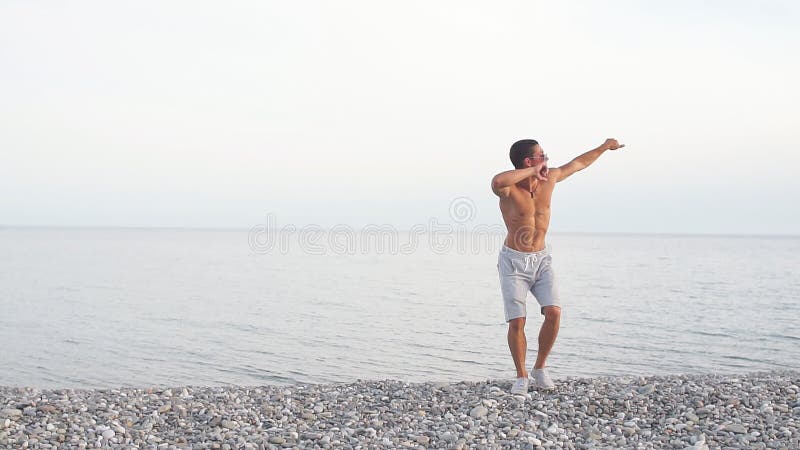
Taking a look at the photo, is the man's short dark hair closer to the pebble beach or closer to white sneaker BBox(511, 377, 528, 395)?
white sneaker BBox(511, 377, 528, 395)

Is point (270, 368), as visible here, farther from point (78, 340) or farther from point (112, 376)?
point (78, 340)

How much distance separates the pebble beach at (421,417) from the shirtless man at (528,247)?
1.86 feet

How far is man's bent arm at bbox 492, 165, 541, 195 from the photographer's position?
7.52 m

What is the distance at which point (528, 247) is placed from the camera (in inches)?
315

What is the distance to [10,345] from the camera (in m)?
18.6

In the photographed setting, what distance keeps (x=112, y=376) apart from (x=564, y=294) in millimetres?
22618

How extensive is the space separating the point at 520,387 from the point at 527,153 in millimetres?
2435

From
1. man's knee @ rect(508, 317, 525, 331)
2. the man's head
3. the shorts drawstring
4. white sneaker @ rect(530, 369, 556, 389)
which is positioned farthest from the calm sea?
the man's head

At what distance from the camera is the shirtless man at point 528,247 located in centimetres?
786

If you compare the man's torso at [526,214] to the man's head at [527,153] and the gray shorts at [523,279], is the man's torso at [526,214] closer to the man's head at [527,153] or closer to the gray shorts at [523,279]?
the gray shorts at [523,279]

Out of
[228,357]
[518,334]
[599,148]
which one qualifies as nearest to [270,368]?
[228,357]

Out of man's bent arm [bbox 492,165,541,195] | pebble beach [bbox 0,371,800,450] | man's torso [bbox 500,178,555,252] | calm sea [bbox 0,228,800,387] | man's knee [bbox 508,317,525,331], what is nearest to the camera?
pebble beach [bbox 0,371,800,450]

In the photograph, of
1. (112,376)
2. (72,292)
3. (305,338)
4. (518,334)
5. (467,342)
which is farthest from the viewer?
(72,292)

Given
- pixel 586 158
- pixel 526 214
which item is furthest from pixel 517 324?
pixel 586 158
